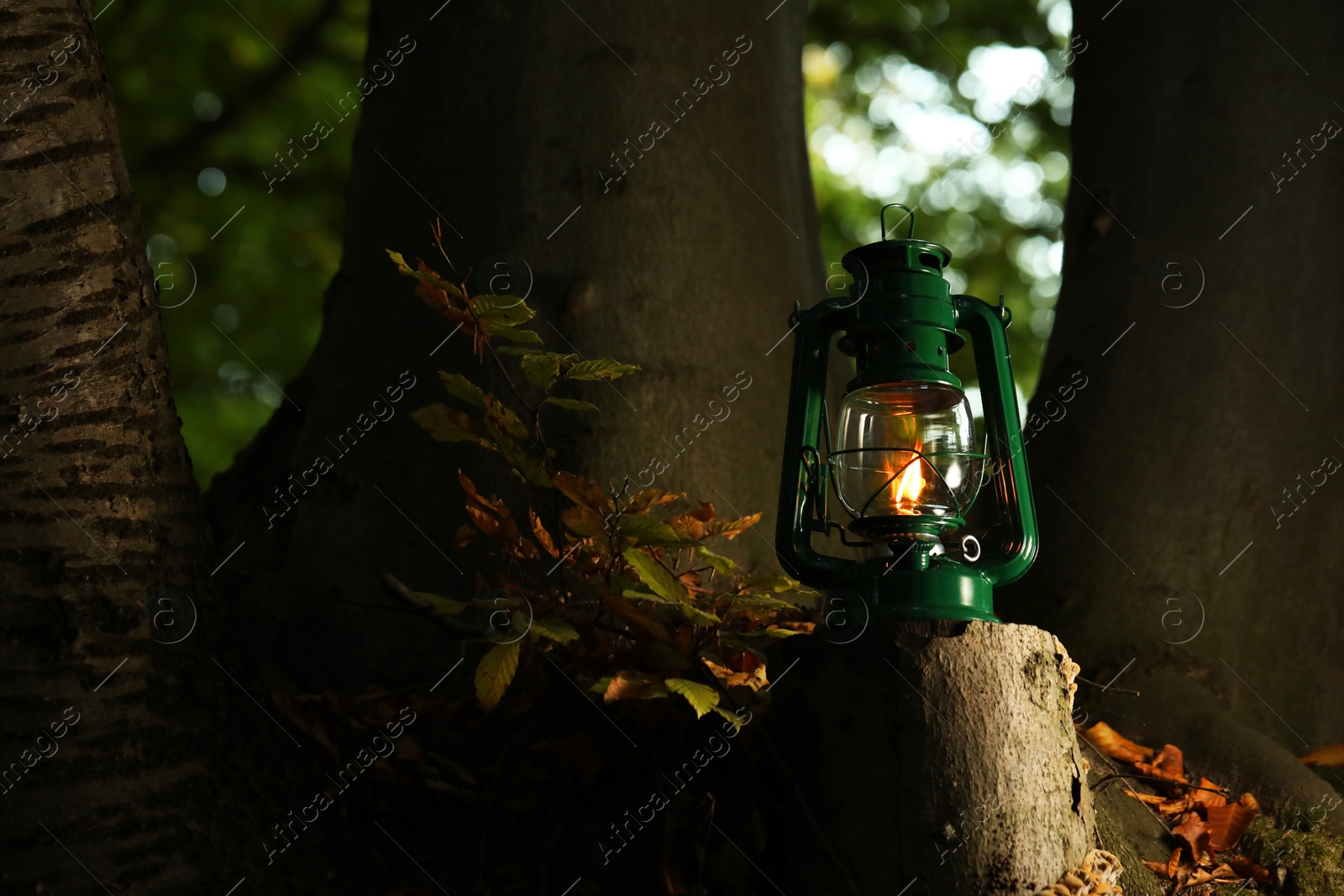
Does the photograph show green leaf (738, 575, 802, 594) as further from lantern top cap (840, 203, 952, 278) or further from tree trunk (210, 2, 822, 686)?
tree trunk (210, 2, 822, 686)

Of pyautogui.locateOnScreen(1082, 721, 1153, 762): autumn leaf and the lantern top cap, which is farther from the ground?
the lantern top cap

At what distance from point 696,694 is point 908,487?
60 cm

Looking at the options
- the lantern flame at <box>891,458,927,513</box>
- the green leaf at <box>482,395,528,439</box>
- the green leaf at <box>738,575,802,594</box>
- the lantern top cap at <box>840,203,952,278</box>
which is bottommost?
the green leaf at <box>738,575,802,594</box>

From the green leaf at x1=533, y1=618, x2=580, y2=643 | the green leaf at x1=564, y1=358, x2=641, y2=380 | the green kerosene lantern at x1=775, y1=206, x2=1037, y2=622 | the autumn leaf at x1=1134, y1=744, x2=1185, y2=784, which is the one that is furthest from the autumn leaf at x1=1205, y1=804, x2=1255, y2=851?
the green leaf at x1=564, y1=358, x2=641, y2=380

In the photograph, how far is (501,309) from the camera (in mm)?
1867

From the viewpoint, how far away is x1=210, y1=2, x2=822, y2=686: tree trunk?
99.9 inches

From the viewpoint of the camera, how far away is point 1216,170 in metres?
3.13

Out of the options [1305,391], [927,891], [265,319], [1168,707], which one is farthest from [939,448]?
[265,319]

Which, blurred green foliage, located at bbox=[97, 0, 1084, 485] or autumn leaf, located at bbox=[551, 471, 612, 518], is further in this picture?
blurred green foliage, located at bbox=[97, 0, 1084, 485]

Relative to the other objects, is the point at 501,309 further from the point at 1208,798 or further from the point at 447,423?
the point at 1208,798

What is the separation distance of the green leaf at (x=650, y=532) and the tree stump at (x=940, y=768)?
1.00ft

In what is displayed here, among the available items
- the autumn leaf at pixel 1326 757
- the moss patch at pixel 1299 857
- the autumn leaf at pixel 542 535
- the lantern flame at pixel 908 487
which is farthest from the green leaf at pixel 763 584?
the autumn leaf at pixel 1326 757

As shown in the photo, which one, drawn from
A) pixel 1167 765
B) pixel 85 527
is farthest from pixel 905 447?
pixel 85 527

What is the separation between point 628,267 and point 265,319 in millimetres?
6084
